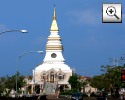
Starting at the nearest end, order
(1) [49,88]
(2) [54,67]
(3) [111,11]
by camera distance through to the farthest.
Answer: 1. (3) [111,11]
2. (1) [49,88]
3. (2) [54,67]

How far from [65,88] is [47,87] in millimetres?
23280

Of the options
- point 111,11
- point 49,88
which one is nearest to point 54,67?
point 49,88

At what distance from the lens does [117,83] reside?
99.9 metres

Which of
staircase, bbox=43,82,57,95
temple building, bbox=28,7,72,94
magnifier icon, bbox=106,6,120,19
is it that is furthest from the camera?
temple building, bbox=28,7,72,94

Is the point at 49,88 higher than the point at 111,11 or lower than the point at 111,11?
lower

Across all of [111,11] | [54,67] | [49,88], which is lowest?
[49,88]

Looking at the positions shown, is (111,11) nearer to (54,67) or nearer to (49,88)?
(49,88)

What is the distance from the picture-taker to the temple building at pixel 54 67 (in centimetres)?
15925

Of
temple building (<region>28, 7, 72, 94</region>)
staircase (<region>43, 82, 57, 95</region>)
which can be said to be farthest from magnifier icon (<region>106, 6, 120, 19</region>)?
temple building (<region>28, 7, 72, 94</region>)

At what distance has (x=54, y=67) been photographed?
16112 cm

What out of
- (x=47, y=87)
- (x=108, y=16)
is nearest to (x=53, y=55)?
(x=47, y=87)

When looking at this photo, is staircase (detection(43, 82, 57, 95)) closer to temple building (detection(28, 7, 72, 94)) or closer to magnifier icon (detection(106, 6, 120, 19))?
temple building (detection(28, 7, 72, 94))

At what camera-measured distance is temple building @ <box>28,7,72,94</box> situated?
15925 cm

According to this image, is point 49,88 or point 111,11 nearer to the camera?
point 111,11
